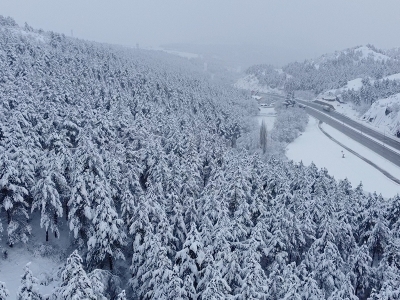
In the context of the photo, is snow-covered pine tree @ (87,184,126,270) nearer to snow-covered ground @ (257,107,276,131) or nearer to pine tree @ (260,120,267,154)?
pine tree @ (260,120,267,154)

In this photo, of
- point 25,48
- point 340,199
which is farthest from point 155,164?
point 25,48

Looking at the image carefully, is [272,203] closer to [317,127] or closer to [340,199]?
[340,199]

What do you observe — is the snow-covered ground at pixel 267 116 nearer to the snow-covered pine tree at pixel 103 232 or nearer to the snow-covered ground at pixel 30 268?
the snow-covered pine tree at pixel 103 232

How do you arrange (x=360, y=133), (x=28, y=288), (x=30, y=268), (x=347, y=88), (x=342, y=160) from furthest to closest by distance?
(x=347, y=88), (x=360, y=133), (x=342, y=160), (x=30, y=268), (x=28, y=288)

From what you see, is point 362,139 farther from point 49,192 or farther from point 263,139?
point 49,192

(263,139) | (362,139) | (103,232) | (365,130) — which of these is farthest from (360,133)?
(103,232)
